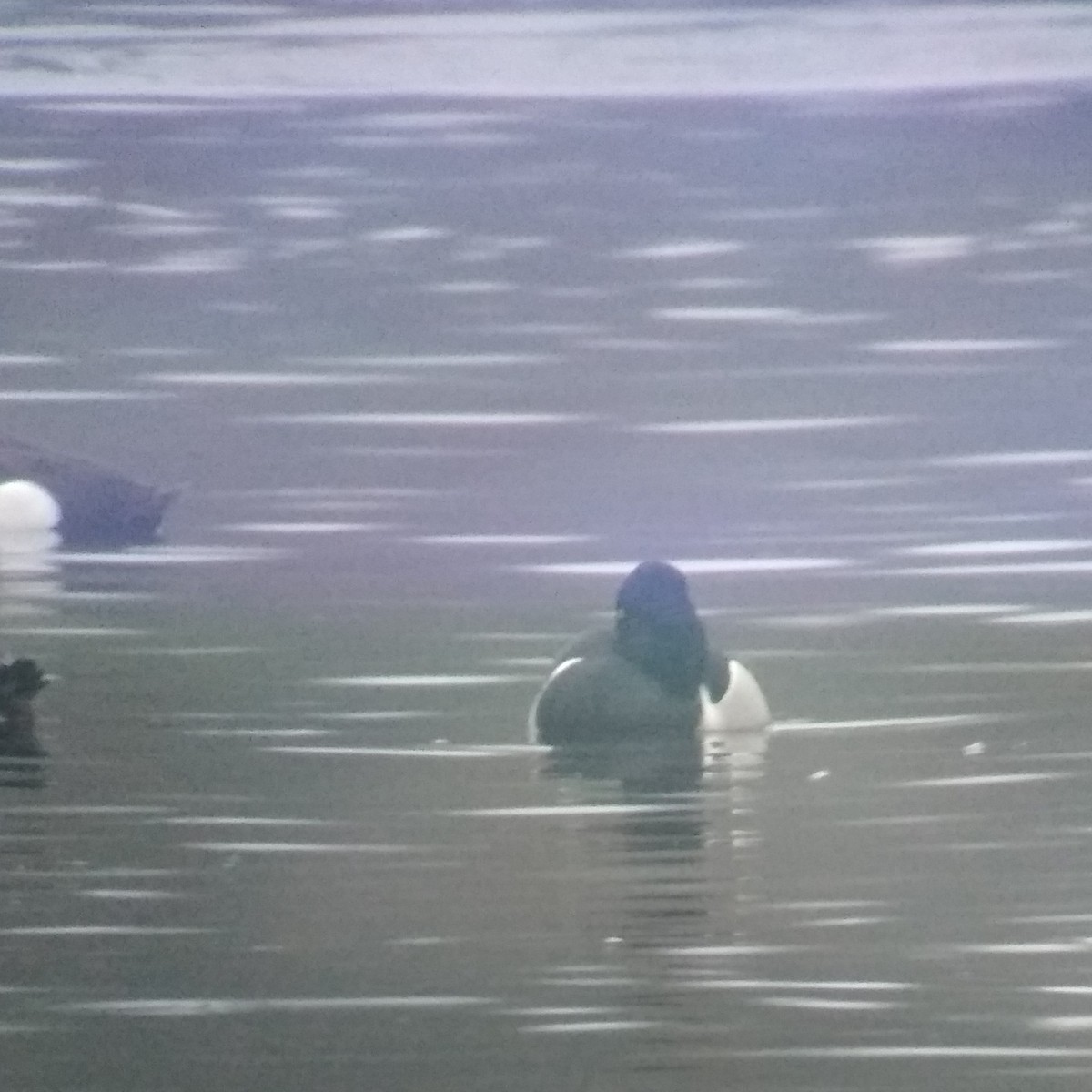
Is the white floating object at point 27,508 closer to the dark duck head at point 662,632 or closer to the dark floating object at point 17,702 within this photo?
the dark floating object at point 17,702

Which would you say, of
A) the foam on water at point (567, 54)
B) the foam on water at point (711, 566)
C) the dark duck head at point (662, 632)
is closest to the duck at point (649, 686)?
the dark duck head at point (662, 632)

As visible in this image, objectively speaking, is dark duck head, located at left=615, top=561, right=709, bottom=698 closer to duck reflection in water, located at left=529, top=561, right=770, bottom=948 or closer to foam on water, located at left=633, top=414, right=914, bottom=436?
duck reflection in water, located at left=529, top=561, right=770, bottom=948

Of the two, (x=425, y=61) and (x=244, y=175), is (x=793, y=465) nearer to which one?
(x=244, y=175)

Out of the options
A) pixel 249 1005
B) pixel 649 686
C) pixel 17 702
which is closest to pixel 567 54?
pixel 649 686

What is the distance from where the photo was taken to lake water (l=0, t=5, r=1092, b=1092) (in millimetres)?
4055

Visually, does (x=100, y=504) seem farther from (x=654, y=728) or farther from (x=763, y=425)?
(x=654, y=728)

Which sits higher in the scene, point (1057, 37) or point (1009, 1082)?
point (1057, 37)

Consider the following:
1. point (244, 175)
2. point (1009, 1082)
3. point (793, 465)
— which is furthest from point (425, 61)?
point (1009, 1082)

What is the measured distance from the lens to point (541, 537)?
305 inches

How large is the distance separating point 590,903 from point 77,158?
869 centimetres

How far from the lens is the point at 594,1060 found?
378 centimetres

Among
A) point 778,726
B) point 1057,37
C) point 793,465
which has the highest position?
point 1057,37

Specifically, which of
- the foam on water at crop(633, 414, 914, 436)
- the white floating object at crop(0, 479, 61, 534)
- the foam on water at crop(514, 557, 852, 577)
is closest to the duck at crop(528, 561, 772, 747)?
the foam on water at crop(514, 557, 852, 577)

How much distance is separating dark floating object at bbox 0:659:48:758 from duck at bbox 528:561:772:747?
815mm
